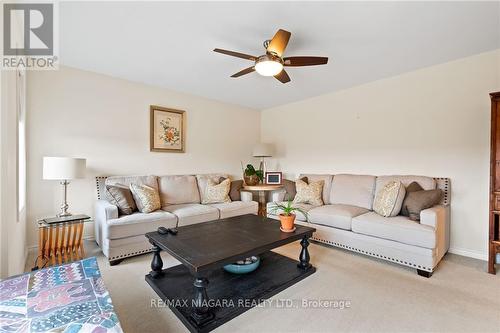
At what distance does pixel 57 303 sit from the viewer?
116 centimetres

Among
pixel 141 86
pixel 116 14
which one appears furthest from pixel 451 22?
pixel 141 86

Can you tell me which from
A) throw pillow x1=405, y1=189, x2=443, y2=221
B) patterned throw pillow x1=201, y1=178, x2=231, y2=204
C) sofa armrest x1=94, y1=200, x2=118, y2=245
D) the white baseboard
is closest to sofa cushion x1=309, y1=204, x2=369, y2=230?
throw pillow x1=405, y1=189, x2=443, y2=221

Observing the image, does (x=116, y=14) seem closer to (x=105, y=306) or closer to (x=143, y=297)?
(x=105, y=306)

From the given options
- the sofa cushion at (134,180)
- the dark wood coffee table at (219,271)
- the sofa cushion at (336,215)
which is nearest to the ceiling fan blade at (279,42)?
the dark wood coffee table at (219,271)

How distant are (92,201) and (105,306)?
2.55 metres

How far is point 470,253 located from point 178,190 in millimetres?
3943

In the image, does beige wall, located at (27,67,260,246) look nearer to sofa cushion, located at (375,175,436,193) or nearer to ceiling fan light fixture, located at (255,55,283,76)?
ceiling fan light fixture, located at (255,55,283,76)

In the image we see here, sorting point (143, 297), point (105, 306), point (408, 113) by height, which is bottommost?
point (143, 297)

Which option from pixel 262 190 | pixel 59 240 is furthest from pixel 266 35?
pixel 59 240

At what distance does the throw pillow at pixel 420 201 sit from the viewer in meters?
Answer: 2.60

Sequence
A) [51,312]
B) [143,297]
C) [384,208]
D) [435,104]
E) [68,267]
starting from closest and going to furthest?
[51,312] < [68,267] < [143,297] < [384,208] < [435,104]

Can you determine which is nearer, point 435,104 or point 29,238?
point 29,238

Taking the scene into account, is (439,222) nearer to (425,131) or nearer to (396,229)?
(396,229)

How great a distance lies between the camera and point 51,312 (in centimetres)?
109
